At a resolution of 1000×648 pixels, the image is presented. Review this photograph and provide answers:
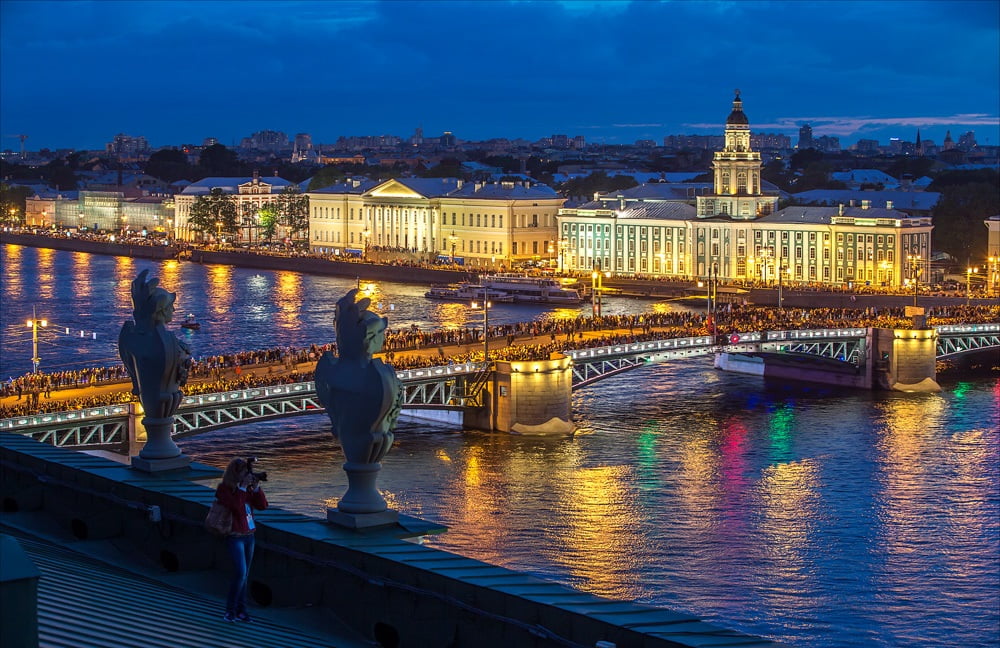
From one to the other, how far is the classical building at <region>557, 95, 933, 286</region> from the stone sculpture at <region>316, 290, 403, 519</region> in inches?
2283

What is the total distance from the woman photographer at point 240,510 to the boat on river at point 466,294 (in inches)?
2335

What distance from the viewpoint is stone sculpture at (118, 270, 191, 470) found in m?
8.51

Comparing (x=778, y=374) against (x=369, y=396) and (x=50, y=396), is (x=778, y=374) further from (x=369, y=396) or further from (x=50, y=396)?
(x=369, y=396)

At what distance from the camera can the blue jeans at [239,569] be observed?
6.53 meters

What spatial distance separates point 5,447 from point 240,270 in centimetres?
7730

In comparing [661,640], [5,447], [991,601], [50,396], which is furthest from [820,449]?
[661,640]

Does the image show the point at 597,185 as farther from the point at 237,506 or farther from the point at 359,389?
the point at 237,506

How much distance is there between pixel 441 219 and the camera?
8481 centimetres

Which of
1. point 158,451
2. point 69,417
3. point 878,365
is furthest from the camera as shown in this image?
point 878,365

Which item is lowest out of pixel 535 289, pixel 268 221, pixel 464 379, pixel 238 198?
pixel 464 379

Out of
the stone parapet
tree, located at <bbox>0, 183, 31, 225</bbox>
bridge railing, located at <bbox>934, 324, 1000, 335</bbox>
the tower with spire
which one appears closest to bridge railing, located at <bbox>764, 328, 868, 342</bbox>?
bridge railing, located at <bbox>934, 324, 1000, 335</bbox>

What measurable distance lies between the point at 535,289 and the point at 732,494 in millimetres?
41325

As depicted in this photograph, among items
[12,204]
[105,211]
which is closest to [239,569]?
[105,211]

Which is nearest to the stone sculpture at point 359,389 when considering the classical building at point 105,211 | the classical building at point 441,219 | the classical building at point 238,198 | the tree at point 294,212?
the classical building at point 441,219
